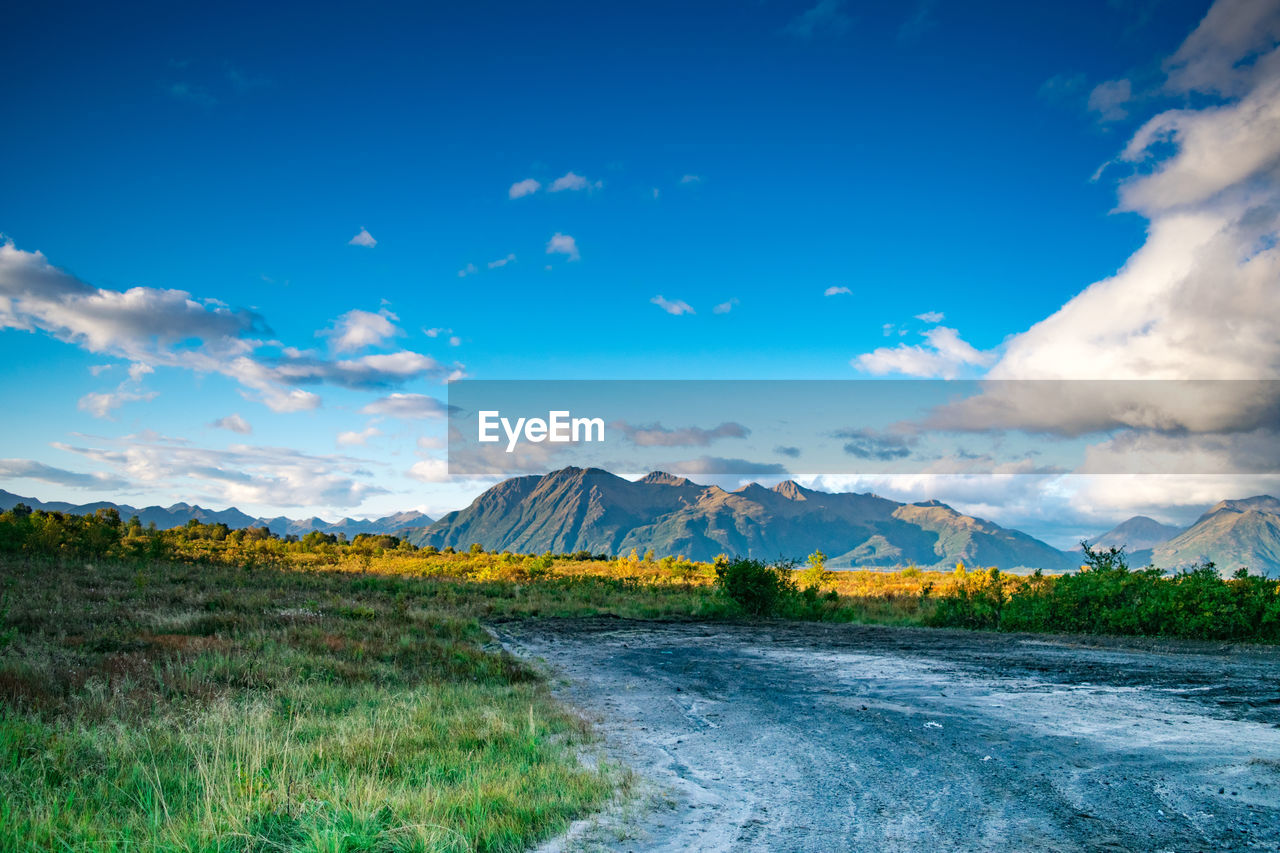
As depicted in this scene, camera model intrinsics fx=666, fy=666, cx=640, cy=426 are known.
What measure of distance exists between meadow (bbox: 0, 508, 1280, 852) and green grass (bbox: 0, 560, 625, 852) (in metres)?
0.03

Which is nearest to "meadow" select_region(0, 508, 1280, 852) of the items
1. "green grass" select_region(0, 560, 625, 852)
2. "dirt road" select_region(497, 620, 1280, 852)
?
"green grass" select_region(0, 560, 625, 852)

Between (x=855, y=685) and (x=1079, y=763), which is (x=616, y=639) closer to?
(x=855, y=685)

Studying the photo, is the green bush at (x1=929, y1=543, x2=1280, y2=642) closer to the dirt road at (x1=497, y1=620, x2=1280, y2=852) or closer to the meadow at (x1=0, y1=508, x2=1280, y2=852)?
the meadow at (x1=0, y1=508, x2=1280, y2=852)

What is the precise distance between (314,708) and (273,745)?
3.02 meters

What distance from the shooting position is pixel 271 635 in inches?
672

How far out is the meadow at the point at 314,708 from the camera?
531 cm

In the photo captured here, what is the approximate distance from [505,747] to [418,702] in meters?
3.07

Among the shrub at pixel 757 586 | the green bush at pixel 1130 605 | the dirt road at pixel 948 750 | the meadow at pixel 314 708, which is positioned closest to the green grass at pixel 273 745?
the meadow at pixel 314 708

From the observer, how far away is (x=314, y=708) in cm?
989

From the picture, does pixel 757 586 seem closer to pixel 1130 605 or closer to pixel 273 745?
pixel 1130 605

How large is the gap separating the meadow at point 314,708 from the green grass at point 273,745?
31 mm

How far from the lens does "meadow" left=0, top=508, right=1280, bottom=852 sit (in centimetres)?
531

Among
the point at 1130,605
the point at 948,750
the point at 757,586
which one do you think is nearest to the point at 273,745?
the point at 948,750

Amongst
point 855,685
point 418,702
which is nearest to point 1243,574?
point 855,685
